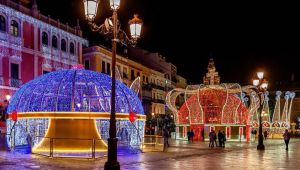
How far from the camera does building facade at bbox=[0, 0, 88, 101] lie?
3641 cm

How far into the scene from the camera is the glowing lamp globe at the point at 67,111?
21.5 meters

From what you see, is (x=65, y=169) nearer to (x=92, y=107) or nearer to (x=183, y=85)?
(x=92, y=107)

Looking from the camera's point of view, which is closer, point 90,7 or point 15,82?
point 90,7

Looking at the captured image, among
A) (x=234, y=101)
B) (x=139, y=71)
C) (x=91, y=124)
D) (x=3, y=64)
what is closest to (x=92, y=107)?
(x=91, y=124)

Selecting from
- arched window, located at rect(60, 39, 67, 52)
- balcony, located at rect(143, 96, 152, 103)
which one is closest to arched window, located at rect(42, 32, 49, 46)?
arched window, located at rect(60, 39, 67, 52)

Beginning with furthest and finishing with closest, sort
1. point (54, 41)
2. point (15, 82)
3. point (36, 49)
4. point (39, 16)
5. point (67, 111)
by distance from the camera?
point (54, 41)
point (39, 16)
point (36, 49)
point (15, 82)
point (67, 111)

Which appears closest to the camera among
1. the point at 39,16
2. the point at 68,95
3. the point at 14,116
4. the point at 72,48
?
the point at 68,95

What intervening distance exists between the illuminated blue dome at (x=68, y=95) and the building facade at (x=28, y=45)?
14.0 m

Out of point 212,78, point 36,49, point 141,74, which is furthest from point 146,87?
point 36,49

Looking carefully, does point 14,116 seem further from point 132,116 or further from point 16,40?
point 16,40

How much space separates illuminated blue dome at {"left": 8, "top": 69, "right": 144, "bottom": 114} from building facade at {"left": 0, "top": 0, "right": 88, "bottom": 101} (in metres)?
14.0

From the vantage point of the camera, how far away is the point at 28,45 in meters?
39.4

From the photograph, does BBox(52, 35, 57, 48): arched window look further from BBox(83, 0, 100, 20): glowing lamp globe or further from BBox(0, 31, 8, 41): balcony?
BBox(83, 0, 100, 20): glowing lamp globe

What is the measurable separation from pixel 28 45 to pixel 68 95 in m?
18.8
